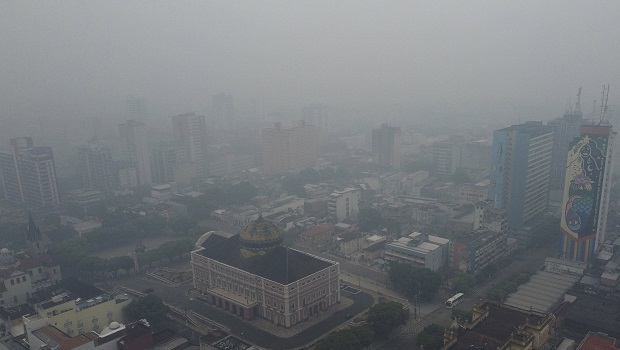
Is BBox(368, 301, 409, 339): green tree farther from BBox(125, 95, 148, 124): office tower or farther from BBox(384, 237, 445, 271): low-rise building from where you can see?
BBox(125, 95, 148, 124): office tower

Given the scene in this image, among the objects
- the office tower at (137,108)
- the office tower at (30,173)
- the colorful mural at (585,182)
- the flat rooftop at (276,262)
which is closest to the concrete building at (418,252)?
the flat rooftop at (276,262)

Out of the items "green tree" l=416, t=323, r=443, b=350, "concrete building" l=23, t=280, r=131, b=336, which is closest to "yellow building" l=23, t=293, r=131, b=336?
"concrete building" l=23, t=280, r=131, b=336

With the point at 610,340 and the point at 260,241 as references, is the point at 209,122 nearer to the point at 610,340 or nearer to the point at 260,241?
the point at 260,241

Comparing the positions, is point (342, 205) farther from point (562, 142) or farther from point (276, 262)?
point (562, 142)

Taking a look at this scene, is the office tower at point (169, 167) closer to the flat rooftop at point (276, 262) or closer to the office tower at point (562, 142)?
the flat rooftop at point (276, 262)

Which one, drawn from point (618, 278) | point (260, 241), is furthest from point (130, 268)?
point (618, 278)

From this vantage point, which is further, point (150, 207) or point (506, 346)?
point (150, 207)
